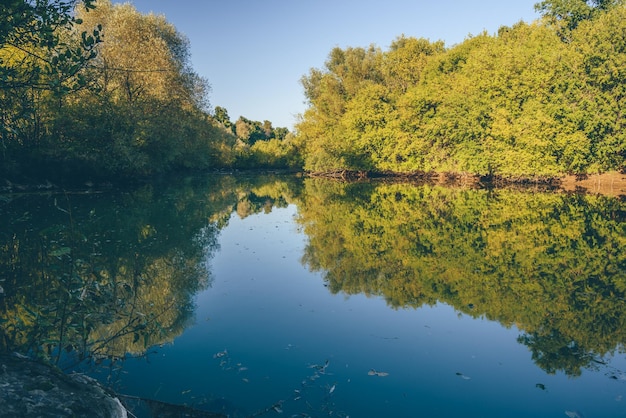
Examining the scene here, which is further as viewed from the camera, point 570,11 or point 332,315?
point 570,11

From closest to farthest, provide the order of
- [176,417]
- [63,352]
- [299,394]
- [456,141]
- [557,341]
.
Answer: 1. [176,417]
2. [299,394]
3. [63,352]
4. [557,341]
5. [456,141]

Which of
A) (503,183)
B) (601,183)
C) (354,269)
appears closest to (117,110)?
(354,269)

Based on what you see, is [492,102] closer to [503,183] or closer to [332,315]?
[503,183]

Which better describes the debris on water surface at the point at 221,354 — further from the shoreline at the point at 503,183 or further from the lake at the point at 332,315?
the shoreline at the point at 503,183

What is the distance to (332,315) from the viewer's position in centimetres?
882

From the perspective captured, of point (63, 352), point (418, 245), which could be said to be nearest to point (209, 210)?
point (418, 245)

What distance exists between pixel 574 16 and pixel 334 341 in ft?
198

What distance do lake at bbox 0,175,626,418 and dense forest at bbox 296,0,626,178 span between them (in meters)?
24.5

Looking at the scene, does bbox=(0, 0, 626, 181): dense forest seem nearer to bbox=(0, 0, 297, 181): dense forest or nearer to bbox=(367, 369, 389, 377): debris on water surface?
bbox=(0, 0, 297, 181): dense forest

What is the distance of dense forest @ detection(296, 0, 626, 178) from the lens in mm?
38031

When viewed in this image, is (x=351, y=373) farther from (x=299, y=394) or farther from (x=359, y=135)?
(x=359, y=135)

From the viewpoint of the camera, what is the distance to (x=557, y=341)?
24.2ft

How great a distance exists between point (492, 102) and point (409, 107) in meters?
11.2

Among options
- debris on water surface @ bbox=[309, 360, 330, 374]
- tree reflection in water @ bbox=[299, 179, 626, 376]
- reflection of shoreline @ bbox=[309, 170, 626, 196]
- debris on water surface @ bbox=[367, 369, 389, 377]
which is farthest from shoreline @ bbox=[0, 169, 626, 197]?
debris on water surface @ bbox=[367, 369, 389, 377]
